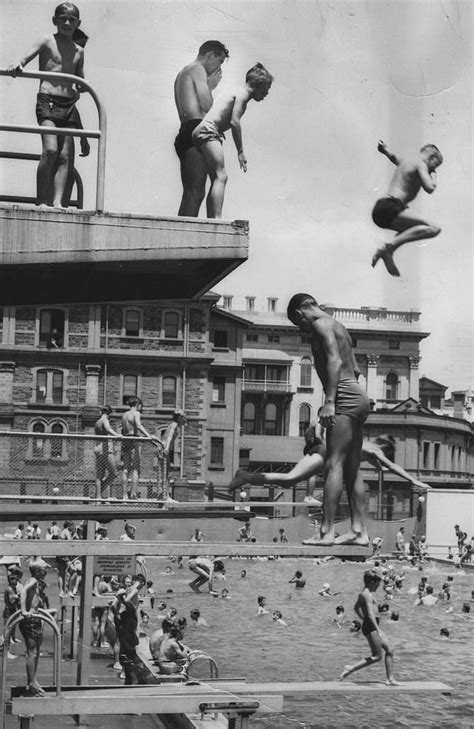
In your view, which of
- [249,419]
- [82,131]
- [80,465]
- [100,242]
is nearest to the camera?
[100,242]

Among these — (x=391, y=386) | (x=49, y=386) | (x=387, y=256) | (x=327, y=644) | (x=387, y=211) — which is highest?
(x=391, y=386)

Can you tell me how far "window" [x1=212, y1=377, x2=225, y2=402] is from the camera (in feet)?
254

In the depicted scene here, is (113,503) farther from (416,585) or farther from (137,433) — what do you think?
(416,585)

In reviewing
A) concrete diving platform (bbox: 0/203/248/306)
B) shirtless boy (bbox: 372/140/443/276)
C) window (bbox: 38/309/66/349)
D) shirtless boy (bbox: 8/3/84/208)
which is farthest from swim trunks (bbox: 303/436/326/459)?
window (bbox: 38/309/66/349)

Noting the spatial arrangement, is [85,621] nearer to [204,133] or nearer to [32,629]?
[32,629]

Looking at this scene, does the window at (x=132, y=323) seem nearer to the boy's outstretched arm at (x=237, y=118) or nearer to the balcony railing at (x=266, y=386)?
the balcony railing at (x=266, y=386)

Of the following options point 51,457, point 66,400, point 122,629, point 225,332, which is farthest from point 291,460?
point 51,457

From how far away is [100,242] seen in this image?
399 inches

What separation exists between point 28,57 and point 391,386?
89943 mm

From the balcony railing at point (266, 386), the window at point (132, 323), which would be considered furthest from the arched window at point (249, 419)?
the window at point (132, 323)

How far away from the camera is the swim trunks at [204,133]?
11.0m

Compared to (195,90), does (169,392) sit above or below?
above

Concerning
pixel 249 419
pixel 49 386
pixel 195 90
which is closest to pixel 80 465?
pixel 195 90

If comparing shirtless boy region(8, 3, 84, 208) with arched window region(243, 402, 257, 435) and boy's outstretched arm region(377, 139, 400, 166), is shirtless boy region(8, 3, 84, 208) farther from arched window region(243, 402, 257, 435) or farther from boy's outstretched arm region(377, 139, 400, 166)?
arched window region(243, 402, 257, 435)
